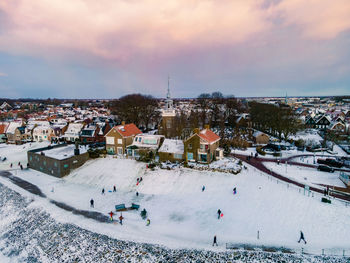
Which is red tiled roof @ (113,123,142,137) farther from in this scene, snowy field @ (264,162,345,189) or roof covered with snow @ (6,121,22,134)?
roof covered with snow @ (6,121,22,134)

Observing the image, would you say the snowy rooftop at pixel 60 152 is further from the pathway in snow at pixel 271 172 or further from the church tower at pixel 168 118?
the pathway in snow at pixel 271 172

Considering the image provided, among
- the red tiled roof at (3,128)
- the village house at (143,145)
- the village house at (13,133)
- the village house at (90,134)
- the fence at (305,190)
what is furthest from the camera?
the red tiled roof at (3,128)

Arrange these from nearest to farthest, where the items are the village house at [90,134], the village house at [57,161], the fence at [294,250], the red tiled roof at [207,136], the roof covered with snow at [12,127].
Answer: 1. the fence at [294,250]
2. the red tiled roof at [207,136]
3. the village house at [57,161]
4. the village house at [90,134]
5. the roof covered with snow at [12,127]

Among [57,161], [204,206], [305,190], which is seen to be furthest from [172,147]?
[305,190]

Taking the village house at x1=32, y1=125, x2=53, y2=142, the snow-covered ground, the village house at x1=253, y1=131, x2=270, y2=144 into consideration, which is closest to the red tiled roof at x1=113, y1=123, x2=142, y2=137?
the snow-covered ground

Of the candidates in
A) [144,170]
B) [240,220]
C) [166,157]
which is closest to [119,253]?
[240,220]

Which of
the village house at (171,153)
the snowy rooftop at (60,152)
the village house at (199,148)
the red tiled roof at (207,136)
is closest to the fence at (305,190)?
the village house at (199,148)
